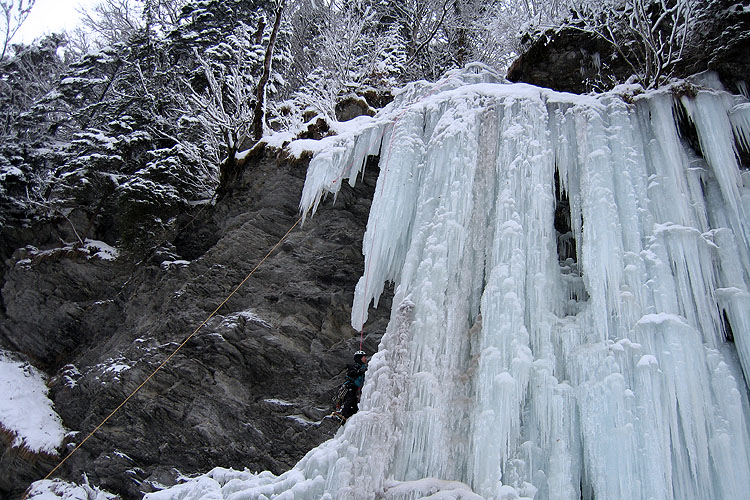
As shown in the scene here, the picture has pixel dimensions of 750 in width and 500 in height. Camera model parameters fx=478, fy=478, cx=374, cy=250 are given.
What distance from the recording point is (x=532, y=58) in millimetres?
7492

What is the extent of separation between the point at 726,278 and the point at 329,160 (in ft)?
15.7

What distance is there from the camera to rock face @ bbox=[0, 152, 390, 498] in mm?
6488

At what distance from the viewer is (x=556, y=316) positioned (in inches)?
183

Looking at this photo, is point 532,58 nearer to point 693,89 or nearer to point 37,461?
point 693,89

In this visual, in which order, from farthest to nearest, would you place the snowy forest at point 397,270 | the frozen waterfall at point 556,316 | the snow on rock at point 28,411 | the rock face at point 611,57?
the snow on rock at point 28,411, the rock face at point 611,57, the snowy forest at point 397,270, the frozen waterfall at point 556,316

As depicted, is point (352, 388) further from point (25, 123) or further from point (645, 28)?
point (25, 123)

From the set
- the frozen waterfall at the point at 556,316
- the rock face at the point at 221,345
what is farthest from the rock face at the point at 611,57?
the rock face at the point at 221,345

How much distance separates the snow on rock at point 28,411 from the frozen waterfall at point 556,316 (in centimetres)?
360

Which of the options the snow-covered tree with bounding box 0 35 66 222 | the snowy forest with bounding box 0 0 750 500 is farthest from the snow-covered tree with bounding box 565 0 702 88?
the snow-covered tree with bounding box 0 35 66 222

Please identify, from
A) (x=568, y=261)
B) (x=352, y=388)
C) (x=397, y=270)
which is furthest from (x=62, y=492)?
(x=568, y=261)

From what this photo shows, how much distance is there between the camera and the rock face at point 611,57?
5.46m

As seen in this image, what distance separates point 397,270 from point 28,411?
6.51 meters

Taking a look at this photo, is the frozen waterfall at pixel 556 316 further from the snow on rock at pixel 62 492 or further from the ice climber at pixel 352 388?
the snow on rock at pixel 62 492


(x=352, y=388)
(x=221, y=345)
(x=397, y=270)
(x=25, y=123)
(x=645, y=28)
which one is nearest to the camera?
(x=397, y=270)
